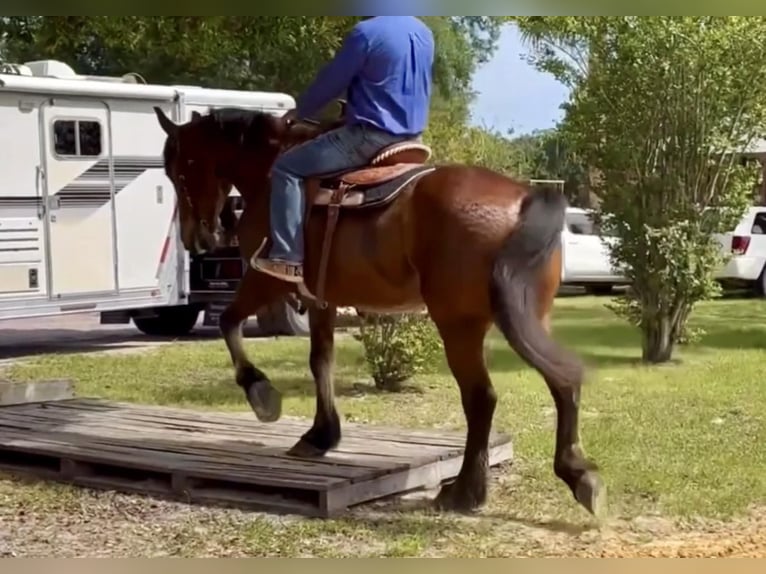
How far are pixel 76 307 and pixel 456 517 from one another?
3050 millimetres

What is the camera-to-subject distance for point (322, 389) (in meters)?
4.22

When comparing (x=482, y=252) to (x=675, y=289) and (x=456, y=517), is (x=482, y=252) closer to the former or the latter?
(x=456, y=517)

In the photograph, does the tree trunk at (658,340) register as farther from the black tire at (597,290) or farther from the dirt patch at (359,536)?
the dirt patch at (359,536)

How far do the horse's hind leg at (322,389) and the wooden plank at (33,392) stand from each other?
59.5 inches

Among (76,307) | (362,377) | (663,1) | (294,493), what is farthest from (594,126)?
(76,307)

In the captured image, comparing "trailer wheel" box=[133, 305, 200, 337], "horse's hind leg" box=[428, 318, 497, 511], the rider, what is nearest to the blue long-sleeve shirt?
the rider

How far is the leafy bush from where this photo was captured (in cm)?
531

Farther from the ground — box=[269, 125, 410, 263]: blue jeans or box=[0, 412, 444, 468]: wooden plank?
box=[269, 125, 410, 263]: blue jeans

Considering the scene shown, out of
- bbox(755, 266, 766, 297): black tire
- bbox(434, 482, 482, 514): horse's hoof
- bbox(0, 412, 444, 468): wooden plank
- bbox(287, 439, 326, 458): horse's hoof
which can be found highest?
bbox(755, 266, 766, 297): black tire

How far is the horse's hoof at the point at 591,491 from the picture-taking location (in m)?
3.58

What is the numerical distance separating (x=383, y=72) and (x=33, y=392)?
2.44 meters

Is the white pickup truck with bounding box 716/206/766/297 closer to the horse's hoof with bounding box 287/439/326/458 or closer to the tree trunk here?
the tree trunk

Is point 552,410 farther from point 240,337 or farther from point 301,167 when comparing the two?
Answer: point 301,167

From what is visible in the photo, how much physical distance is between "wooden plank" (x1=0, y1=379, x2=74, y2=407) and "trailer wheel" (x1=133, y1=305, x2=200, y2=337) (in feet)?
2.31
